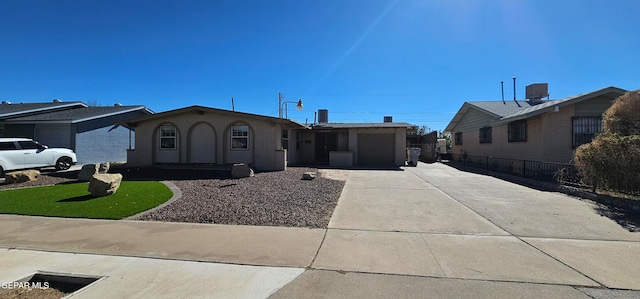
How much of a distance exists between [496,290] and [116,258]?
4888 millimetres

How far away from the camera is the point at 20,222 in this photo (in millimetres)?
6082

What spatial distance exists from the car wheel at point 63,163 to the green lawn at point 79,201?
5904 millimetres

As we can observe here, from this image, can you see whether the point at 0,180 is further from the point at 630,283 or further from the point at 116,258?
the point at 630,283

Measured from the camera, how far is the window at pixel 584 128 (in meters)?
13.2

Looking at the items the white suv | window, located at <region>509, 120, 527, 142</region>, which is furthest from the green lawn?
window, located at <region>509, 120, 527, 142</region>

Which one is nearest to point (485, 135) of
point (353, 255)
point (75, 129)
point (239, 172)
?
point (239, 172)

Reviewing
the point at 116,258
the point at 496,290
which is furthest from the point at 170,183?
the point at 496,290

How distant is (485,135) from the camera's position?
65.8 feet

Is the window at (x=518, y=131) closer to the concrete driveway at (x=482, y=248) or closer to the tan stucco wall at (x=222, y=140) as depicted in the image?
the concrete driveway at (x=482, y=248)

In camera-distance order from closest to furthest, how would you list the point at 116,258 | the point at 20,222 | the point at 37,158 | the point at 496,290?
the point at 496,290 < the point at 116,258 < the point at 20,222 < the point at 37,158

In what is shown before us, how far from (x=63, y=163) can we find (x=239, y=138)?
8645mm

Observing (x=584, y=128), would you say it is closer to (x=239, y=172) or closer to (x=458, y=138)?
(x=458, y=138)

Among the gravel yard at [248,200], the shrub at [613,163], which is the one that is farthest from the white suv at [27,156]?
the shrub at [613,163]

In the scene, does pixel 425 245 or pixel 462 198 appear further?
pixel 462 198
